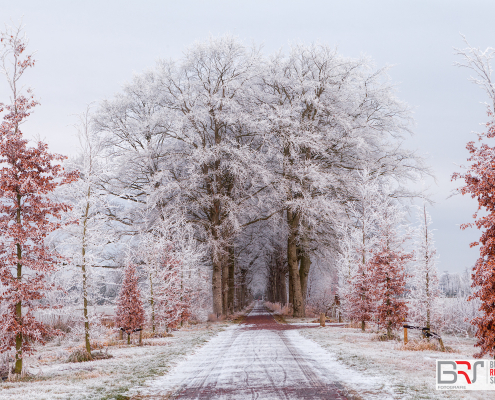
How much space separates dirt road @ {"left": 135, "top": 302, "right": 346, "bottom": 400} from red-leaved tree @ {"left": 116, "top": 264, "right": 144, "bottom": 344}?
394cm

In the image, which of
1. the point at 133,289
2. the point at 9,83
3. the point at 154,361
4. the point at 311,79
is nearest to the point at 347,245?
Answer: the point at 311,79

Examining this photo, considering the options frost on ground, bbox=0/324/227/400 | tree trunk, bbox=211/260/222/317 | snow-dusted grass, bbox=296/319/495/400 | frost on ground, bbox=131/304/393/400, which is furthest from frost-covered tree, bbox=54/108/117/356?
tree trunk, bbox=211/260/222/317

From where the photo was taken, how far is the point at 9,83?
11.5 meters

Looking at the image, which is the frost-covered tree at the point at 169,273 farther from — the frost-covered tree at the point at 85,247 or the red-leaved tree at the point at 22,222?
the red-leaved tree at the point at 22,222

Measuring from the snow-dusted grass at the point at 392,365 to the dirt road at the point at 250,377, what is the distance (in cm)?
83

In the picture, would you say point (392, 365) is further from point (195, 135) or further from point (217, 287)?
point (195, 135)

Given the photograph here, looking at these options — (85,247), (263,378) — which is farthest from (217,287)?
(263,378)

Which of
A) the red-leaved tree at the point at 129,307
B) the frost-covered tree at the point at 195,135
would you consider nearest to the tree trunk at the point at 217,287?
the frost-covered tree at the point at 195,135

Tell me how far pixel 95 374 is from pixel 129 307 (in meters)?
6.64

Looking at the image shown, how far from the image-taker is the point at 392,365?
10523 millimetres

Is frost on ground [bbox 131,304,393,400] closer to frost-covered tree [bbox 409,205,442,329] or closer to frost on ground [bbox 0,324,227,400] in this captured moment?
frost on ground [bbox 0,324,227,400]

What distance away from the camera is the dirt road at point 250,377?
7734 mm

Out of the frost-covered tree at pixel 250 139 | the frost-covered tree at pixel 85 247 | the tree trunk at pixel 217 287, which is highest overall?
the frost-covered tree at pixel 250 139

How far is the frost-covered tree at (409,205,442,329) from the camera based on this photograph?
19.7 m
